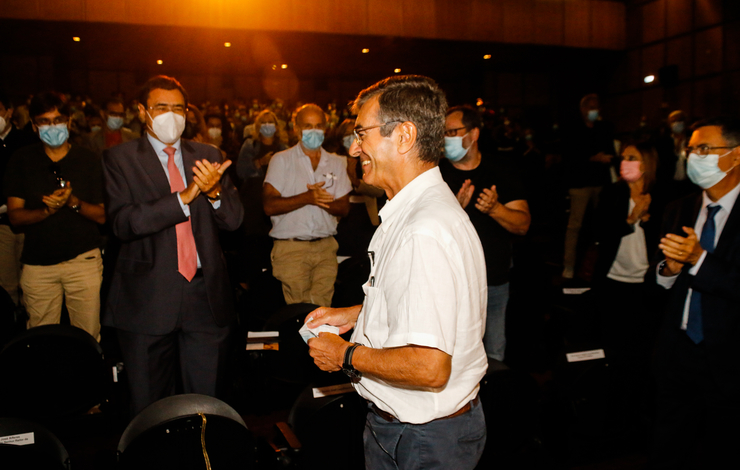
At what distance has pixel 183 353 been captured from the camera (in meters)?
2.41

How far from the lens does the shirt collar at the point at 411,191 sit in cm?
142

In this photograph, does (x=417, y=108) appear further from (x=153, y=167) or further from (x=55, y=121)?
(x=55, y=121)

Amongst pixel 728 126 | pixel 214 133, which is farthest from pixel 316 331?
pixel 214 133

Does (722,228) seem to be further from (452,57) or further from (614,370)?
(452,57)

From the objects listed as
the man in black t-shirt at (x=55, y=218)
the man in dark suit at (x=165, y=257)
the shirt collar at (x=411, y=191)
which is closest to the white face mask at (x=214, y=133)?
the man in black t-shirt at (x=55, y=218)

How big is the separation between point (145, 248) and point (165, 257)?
0.09 metres

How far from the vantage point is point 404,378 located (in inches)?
50.4

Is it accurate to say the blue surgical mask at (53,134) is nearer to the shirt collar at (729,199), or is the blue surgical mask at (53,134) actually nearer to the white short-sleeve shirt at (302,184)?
the white short-sleeve shirt at (302,184)

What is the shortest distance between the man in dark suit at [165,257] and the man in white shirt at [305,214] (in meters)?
1.27

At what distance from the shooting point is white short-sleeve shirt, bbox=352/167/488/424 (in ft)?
4.12

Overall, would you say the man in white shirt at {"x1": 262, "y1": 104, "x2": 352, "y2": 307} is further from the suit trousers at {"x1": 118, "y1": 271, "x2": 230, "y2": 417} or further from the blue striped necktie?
the blue striped necktie

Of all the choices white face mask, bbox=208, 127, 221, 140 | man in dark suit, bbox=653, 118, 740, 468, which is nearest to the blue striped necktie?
man in dark suit, bbox=653, 118, 740, 468

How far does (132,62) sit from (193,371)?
13.2 meters

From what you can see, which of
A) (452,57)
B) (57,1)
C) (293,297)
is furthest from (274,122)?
(452,57)
